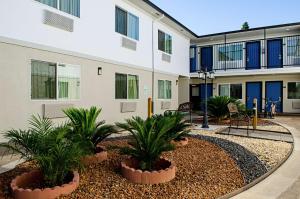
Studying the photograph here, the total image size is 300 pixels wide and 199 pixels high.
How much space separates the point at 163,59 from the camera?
1705 cm

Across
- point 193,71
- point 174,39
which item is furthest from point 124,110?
point 193,71

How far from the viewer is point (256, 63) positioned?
21297 millimetres

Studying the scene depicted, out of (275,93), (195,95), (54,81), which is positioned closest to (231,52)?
(275,93)

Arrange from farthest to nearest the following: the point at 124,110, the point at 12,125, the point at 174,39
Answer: the point at 174,39 < the point at 124,110 < the point at 12,125

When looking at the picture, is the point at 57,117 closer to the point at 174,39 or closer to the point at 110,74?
the point at 110,74

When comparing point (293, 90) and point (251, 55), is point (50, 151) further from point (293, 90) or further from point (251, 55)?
point (293, 90)

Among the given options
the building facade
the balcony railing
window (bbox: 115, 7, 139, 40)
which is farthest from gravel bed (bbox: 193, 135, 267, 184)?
the balcony railing

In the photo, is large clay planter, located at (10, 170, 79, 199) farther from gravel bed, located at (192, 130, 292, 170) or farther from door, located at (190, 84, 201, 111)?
door, located at (190, 84, 201, 111)

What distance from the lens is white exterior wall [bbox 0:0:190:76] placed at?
310 inches

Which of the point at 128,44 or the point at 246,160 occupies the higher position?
the point at 128,44

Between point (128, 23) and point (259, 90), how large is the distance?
13.3 m

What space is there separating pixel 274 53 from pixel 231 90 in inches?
174

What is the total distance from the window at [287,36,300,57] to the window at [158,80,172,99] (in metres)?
9.76

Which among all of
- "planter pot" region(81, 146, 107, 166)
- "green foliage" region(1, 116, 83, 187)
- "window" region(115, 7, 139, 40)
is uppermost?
"window" region(115, 7, 139, 40)
